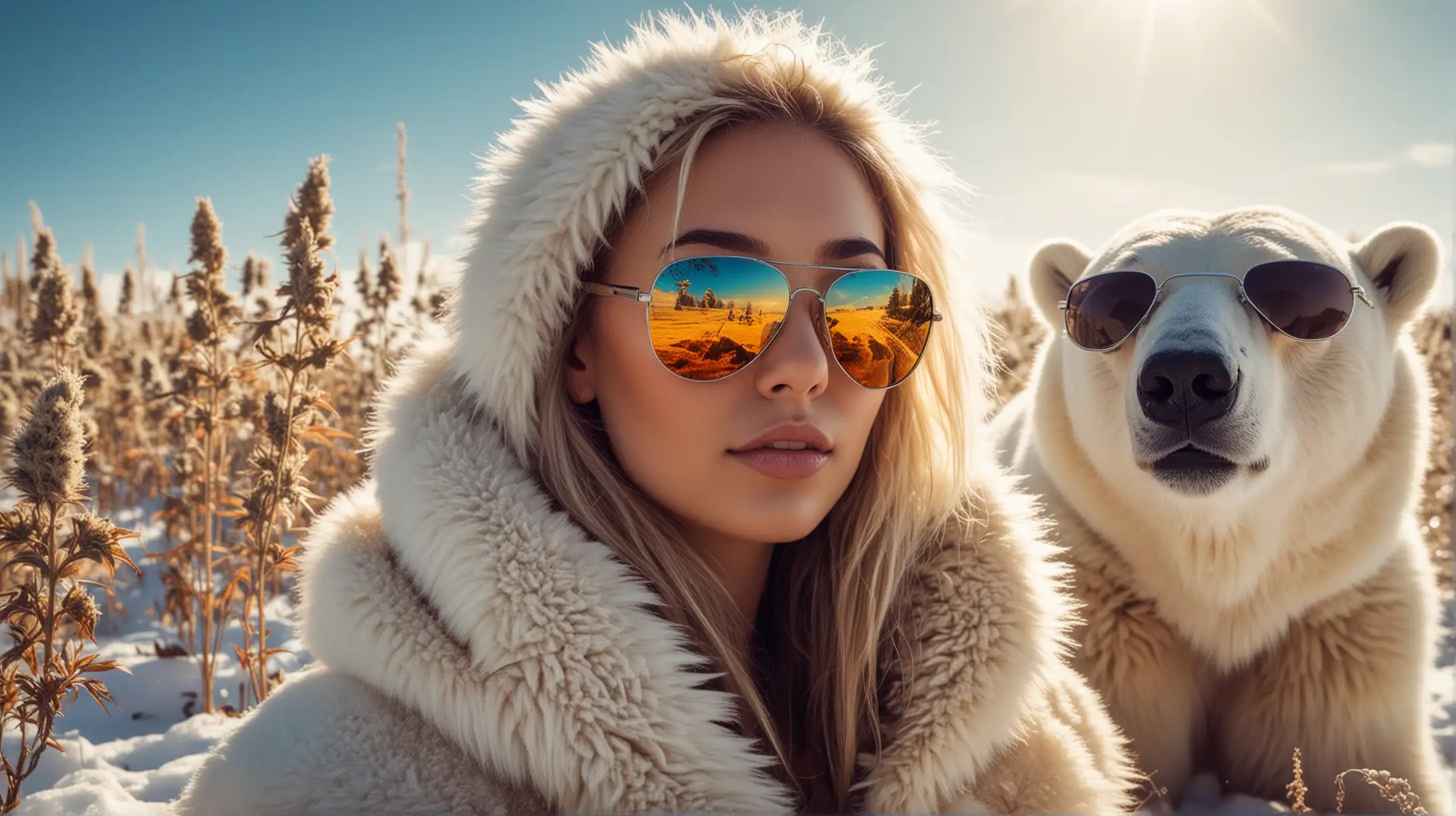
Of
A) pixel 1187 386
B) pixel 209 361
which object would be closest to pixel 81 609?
pixel 209 361

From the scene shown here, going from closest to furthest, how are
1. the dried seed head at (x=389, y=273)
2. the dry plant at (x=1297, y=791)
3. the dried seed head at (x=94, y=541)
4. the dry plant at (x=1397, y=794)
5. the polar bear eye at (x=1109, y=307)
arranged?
the dried seed head at (x=94, y=541), the dry plant at (x=1297, y=791), the dry plant at (x=1397, y=794), the polar bear eye at (x=1109, y=307), the dried seed head at (x=389, y=273)

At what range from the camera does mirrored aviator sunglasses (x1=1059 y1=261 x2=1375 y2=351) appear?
2.42 m

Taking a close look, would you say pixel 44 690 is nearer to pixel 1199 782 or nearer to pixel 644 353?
pixel 644 353

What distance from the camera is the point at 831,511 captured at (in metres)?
1.98

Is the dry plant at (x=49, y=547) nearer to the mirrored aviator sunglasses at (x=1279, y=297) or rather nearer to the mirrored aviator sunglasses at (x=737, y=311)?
the mirrored aviator sunglasses at (x=737, y=311)

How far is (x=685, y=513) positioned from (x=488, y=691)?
0.48m

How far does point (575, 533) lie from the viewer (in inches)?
57.1

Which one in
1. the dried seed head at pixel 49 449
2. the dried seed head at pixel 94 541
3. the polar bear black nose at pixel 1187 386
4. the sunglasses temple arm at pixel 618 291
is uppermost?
the sunglasses temple arm at pixel 618 291

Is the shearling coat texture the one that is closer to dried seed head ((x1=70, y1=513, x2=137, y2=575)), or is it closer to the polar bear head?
dried seed head ((x1=70, y1=513, x2=137, y2=575))

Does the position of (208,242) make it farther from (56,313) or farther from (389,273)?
(389,273)

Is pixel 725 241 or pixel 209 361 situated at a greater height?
pixel 725 241

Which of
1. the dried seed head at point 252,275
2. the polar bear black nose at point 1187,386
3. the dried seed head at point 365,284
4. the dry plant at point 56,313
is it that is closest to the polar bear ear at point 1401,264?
the polar bear black nose at point 1187,386

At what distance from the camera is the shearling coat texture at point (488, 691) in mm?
1302

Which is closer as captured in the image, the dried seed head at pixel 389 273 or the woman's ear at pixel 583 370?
the woman's ear at pixel 583 370
